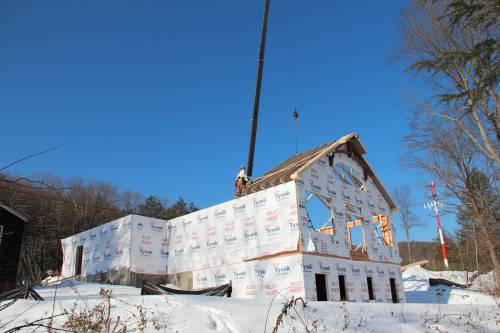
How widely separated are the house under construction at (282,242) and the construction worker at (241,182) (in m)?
0.39

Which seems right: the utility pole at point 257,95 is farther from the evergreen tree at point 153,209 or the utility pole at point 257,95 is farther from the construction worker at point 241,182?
the evergreen tree at point 153,209

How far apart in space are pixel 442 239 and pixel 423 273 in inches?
278

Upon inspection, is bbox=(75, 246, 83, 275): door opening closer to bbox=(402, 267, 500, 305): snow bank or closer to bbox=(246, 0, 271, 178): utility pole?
bbox=(246, 0, 271, 178): utility pole

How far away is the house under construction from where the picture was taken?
14633 mm

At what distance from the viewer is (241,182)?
17.8 m

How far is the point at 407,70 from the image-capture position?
511 inches

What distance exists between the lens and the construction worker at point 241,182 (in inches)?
692

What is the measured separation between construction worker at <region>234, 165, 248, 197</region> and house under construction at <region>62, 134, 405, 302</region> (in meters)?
0.39

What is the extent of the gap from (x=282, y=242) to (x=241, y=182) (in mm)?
4130

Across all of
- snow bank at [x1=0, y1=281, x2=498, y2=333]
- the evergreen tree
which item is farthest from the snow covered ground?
the evergreen tree

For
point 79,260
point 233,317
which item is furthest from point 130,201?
point 233,317

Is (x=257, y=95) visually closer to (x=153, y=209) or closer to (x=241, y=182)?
(x=241, y=182)

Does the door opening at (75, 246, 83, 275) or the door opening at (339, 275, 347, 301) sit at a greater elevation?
the door opening at (75, 246, 83, 275)

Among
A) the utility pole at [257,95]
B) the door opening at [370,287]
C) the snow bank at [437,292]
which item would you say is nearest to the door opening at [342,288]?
A: the door opening at [370,287]
